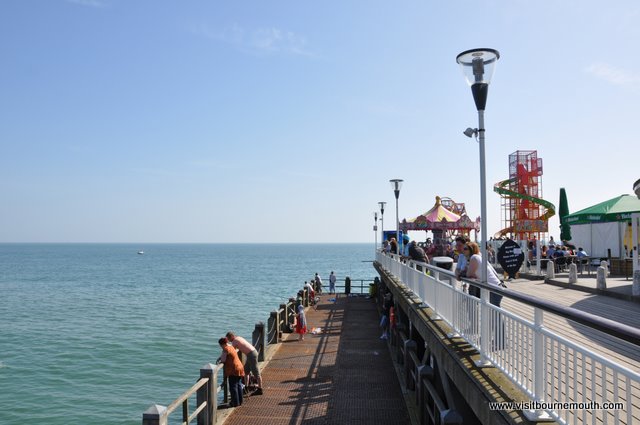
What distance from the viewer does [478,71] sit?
6.98 m

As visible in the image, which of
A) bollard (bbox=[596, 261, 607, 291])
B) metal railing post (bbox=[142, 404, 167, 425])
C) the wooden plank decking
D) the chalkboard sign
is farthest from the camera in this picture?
bollard (bbox=[596, 261, 607, 291])

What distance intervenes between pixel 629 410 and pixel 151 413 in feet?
20.0

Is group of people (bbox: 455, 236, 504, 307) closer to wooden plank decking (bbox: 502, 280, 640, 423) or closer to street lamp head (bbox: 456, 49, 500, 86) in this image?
wooden plank decking (bbox: 502, 280, 640, 423)

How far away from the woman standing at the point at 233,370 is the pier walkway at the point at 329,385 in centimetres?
28

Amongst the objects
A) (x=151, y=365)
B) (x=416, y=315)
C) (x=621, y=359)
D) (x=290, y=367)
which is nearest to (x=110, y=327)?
(x=151, y=365)

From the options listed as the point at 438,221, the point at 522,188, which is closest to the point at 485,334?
the point at 438,221

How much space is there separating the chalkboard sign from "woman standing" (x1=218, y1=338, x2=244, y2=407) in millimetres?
6948

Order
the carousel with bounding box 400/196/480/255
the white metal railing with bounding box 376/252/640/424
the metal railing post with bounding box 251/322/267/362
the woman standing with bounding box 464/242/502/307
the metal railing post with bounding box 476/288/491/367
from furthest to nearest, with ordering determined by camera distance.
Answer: the carousel with bounding box 400/196/480/255 < the metal railing post with bounding box 251/322/267/362 < the woman standing with bounding box 464/242/502/307 < the metal railing post with bounding box 476/288/491/367 < the white metal railing with bounding box 376/252/640/424

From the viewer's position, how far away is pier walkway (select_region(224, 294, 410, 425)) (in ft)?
35.2

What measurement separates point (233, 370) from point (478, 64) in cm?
757

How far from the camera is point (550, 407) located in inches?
156

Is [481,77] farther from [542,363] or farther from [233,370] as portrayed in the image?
[233,370]

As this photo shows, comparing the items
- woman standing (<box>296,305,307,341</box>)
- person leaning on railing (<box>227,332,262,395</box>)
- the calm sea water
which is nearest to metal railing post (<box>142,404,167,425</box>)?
person leaning on railing (<box>227,332,262,395</box>)

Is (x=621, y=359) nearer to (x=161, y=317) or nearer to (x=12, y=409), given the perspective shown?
(x=12, y=409)
